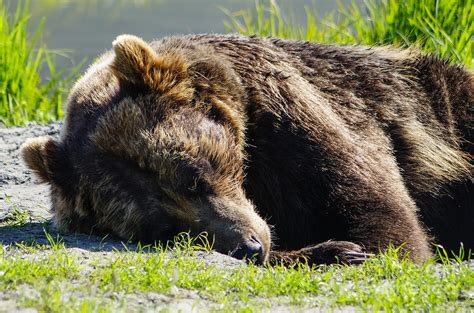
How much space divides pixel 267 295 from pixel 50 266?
3.55 feet

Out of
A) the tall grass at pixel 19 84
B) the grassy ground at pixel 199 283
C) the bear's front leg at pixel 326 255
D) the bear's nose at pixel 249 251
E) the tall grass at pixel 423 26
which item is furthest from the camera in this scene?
the tall grass at pixel 19 84

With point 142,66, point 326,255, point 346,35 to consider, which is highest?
point 142,66

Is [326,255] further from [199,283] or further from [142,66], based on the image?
[142,66]

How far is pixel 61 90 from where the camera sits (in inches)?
411

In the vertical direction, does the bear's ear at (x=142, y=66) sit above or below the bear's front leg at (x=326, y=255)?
above

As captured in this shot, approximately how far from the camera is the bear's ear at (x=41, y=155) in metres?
5.45

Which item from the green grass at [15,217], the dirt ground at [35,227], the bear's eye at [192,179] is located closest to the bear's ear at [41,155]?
the dirt ground at [35,227]

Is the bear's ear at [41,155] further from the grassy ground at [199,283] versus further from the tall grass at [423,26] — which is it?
the tall grass at [423,26]

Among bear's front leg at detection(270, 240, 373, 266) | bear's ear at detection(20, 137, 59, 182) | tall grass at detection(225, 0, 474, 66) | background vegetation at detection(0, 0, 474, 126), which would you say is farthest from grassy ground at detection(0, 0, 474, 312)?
background vegetation at detection(0, 0, 474, 126)

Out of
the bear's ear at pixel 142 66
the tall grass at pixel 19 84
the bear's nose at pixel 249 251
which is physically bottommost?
the tall grass at pixel 19 84

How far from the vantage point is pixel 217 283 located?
14.2 ft

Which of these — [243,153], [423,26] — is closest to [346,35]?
[423,26]

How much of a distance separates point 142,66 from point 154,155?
0.56 metres

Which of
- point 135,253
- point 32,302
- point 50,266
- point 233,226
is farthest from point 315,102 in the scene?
point 32,302
